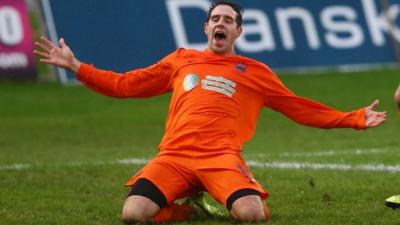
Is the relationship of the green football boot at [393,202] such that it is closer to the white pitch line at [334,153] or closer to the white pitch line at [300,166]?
the white pitch line at [300,166]

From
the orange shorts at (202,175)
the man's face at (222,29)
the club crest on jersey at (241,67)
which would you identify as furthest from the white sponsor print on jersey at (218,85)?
the orange shorts at (202,175)

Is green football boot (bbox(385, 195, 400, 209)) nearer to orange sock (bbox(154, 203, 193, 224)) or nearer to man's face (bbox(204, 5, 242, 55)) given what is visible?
orange sock (bbox(154, 203, 193, 224))

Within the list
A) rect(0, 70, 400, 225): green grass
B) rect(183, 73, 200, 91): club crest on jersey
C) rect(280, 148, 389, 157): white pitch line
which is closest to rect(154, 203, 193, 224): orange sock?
rect(0, 70, 400, 225): green grass

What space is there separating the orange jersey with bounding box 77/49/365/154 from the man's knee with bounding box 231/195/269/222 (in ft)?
1.82

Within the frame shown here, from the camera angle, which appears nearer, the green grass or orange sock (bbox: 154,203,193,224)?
orange sock (bbox: 154,203,193,224)

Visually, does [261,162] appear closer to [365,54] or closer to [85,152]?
[85,152]

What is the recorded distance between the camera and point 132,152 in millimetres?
14859

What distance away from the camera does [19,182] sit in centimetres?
1143

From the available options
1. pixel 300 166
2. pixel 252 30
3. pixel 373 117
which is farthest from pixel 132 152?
pixel 252 30

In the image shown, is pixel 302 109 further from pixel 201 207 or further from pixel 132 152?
pixel 132 152

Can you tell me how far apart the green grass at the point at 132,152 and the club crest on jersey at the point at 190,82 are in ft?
→ 3.81

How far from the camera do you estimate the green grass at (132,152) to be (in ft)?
32.0

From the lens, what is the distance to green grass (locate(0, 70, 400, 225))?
9.77 meters

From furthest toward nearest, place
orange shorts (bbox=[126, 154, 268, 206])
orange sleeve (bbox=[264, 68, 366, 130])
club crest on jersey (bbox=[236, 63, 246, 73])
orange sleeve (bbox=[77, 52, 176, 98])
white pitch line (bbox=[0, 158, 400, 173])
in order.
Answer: white pitch line (bbox=[0, 158, 400, 173]), club crest on jersey (bbox=[236, 63, 246, 73]), orange sleeve (bbox=[264, 68, 366, 130]), orange sleeve (bbox=[77, 52, 176, 98]), orange shorts (bbox=[126, 154, 268, 206])
